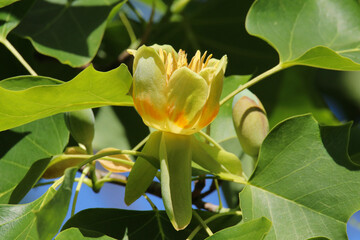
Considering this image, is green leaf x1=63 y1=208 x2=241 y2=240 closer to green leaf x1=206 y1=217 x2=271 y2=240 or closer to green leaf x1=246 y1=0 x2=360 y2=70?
green leaf x1=206 y1=217 x2=271 y2=240

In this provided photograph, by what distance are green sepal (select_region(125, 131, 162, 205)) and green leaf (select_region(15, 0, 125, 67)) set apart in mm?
379

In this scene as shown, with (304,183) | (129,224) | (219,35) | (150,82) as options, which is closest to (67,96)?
(150,82)

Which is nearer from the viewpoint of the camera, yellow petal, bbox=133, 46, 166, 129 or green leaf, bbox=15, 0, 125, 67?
Answer: yellow petal, bbox=133, 46, 166, 129

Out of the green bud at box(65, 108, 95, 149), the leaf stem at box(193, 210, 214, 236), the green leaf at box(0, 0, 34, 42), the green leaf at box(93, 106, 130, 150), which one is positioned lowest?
the green leaf at box(93, 106, 130, 150)

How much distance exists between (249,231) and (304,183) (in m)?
0.17

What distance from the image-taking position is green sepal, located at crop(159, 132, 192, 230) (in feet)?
2.51

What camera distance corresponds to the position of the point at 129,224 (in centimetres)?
91

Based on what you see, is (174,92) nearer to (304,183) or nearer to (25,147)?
(304,183)

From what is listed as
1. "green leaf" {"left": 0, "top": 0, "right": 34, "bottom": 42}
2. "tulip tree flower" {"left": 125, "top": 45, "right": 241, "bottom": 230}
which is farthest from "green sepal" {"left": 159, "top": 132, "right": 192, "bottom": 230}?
"green leaf" {"left": 0, "top": 0, "right": 34, "bottom": 42}

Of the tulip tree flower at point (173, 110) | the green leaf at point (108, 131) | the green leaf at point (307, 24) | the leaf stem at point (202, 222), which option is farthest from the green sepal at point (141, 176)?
the green leaf at point (108, 131)

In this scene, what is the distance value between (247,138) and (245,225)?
239 millimetres

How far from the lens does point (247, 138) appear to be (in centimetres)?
97

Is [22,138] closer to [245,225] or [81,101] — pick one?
[81,101]

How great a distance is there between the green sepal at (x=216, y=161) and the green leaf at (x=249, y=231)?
137mm
